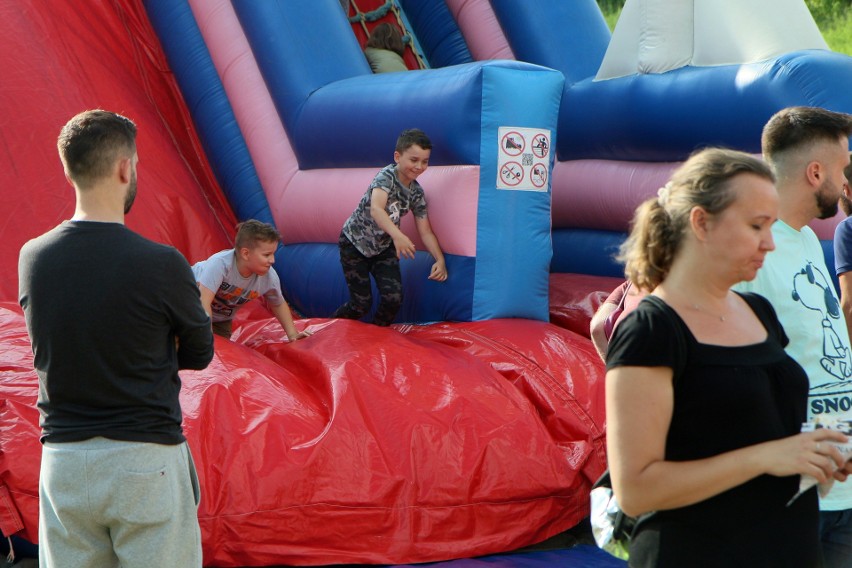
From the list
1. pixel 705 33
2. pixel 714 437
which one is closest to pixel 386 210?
pixel 705 33

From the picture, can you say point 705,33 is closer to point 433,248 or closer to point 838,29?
point 433,248

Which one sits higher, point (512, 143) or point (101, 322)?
point (101, 322)

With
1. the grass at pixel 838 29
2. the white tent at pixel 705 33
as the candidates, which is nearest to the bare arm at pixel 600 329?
the white tent at pixel 705 33

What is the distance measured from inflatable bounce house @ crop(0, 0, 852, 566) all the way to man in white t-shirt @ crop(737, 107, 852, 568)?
4.15 ft

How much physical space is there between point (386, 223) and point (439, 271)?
0.29 m

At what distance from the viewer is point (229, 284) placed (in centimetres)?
397

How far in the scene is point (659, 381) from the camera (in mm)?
1424

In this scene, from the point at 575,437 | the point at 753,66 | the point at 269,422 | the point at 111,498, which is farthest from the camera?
the point at 753,66

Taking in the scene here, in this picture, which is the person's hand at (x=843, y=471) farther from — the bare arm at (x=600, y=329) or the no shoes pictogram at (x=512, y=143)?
the no shoes pictogram at (x=512, y=143)

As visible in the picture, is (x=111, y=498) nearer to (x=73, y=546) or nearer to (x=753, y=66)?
(x=73, y=546)

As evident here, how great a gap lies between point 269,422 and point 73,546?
45.1 inches

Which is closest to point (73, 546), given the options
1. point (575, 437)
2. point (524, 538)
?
point (524, 538)

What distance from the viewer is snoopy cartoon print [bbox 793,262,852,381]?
194 cm

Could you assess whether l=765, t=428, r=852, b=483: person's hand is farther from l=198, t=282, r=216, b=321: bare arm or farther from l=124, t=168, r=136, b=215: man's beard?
l=198, t=282, r=216, b=321: bare arm
